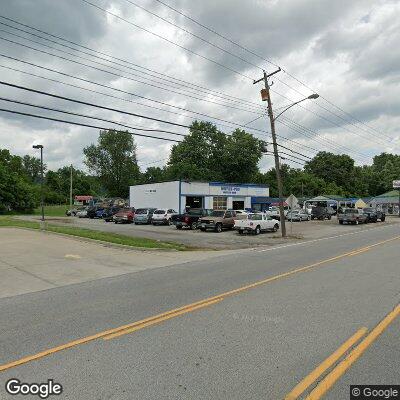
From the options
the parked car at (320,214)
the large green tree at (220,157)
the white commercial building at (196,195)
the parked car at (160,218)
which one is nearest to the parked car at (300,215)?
the parked car at (320,214)

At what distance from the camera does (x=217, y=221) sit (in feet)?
105

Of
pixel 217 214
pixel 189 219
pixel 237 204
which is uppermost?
pixel 237 204

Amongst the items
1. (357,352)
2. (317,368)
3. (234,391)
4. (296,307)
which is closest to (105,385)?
(234,391)

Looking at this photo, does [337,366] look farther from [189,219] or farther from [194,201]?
[194,201]

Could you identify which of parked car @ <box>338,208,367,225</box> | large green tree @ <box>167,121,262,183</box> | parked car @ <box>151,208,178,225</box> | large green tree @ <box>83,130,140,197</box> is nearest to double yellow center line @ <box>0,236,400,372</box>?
parked car @ <box>151,208,178,225</box>

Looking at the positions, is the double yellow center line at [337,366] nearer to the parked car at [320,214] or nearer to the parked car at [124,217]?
the parked car at [124,217]

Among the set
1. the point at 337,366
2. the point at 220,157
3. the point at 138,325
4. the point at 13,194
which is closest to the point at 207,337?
the point at 138,325

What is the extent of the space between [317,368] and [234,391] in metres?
1.15

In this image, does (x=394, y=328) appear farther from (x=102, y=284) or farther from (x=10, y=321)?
(x=102, y=284)

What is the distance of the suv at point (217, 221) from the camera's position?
32.1 meters

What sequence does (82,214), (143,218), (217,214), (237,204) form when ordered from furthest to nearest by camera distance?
(237,204) → (82,214) → (143,218) → (217,214)

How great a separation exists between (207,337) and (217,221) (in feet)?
86.5

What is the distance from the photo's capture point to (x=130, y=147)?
101250mm

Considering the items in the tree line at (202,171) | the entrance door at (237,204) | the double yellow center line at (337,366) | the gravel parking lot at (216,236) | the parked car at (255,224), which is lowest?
the gravel parking lot at (216,236)
